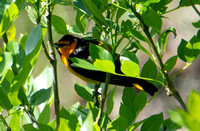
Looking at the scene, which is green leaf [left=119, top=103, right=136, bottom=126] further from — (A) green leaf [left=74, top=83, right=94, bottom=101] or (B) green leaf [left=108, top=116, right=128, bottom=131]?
(A) green leaf [left=74, top=83, right=94, bottom=101]

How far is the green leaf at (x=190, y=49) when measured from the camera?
63 centimetres

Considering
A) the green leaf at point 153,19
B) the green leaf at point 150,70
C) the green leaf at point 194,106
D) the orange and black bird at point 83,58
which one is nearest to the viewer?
the green leaf at point 194,106

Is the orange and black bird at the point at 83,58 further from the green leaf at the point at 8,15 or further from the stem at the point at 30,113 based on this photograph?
the green leaf at the point at 8,15

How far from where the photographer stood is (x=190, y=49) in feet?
2.12

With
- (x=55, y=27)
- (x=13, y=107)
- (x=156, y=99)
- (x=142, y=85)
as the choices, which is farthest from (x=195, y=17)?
(x=13, y=107)

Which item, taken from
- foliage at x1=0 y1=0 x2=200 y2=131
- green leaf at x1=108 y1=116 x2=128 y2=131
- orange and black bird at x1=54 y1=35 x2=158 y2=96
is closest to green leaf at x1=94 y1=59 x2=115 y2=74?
foliage at x1=0 y1=0 x2=200 y2=131

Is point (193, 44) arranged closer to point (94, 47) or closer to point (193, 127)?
point (94, 47)

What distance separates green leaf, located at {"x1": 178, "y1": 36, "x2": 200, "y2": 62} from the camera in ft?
2.06

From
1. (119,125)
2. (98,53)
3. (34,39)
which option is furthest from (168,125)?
(34,39)

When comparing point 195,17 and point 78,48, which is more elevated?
point 78,48

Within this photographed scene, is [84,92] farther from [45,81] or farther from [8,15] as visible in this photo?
[8,15]

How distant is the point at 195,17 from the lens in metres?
3.24

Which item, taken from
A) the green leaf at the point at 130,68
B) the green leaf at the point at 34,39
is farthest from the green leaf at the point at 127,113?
the green leaf at the point at 34,39

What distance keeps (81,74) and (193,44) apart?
1278mm
